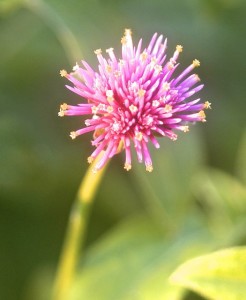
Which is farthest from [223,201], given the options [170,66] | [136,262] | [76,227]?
[170,66]

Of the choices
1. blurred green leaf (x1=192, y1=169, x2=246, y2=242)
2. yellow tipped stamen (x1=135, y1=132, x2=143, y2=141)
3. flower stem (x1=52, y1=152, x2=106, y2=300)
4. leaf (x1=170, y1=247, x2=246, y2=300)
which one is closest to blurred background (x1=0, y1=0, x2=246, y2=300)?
blurred green leaf (x1=192, y1=169, x2=246, y2=242)

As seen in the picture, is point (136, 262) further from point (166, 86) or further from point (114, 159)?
point (166, 86)

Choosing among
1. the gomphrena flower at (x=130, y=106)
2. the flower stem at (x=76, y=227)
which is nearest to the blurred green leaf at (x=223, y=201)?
the flower stem at (x=76, y=227)

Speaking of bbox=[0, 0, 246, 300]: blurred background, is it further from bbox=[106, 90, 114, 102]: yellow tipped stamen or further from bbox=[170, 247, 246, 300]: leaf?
bbox=[106, 90, 114, 102]: yellow tipped stamen

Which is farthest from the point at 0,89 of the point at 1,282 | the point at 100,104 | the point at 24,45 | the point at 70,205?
the point at 100,104

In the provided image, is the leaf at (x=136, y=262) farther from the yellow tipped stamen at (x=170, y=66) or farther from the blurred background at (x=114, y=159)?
the yellow tipped stamen at (x=170, y=66)

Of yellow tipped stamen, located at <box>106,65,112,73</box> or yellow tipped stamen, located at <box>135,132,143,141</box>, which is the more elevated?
yellow tipped stamen, located at <box>106,65,112,73</box>

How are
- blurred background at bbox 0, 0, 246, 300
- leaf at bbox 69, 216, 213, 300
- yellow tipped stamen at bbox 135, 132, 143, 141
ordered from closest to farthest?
yellow tipped stamen at bbox 135, 132, 143, 141
leaf at bbox 69, 216, 213, 300
blurred background at bbox 0, 0, 246, 300

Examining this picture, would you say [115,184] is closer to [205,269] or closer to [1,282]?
[1,282]
